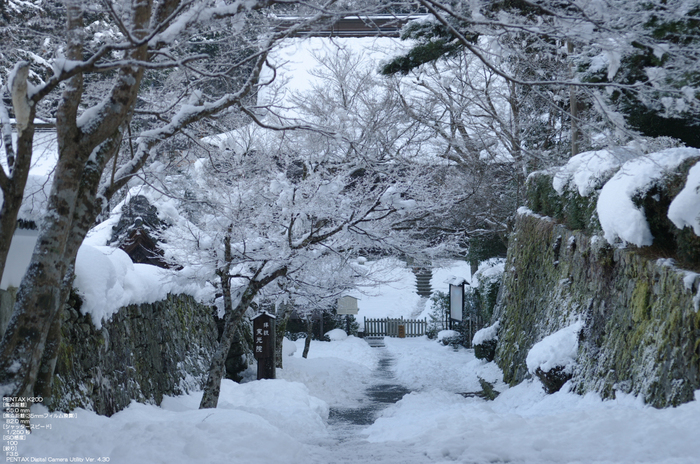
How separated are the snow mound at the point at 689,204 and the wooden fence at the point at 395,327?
20960 millimetres

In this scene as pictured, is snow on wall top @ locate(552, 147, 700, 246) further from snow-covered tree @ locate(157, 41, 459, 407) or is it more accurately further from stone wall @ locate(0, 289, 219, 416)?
stone wall @ locate(0, 289, 219, 416)

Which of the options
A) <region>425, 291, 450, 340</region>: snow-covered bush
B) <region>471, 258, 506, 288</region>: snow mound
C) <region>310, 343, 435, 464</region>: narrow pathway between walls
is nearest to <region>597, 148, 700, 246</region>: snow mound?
<region>310, 343, 435, 464</region>: narrow pathway between walls

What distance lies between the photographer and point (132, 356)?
7648 millimetres

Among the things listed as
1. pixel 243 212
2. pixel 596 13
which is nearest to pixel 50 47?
pixel 243 212

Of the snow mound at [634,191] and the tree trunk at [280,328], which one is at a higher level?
Result: the snow mound at [634,191]

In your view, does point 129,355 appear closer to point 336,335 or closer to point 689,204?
point 689,204

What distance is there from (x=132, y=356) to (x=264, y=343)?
4532 millimetres

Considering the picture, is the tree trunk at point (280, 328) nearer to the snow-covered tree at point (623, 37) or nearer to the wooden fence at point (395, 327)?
the snow-covered tree at point (623, 37)

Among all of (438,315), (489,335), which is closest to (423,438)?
Answer: (489,335)

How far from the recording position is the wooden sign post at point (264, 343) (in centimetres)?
1191

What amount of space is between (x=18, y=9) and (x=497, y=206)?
14536 millimetres

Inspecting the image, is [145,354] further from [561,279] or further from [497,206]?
[497,206]

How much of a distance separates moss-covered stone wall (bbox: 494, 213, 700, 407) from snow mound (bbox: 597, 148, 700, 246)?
35 centimetres

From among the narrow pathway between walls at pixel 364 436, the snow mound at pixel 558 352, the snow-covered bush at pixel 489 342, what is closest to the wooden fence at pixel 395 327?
the narrow pathway between walls at pixel 364 436
